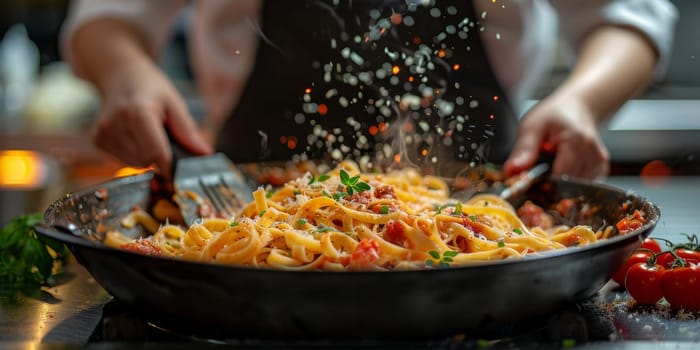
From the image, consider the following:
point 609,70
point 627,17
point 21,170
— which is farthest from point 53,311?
point 21,170

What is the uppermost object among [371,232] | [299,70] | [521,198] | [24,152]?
[299,70]

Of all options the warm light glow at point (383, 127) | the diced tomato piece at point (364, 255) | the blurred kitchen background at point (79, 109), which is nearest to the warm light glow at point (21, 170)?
the blurred kitchen background at point (79, 109)

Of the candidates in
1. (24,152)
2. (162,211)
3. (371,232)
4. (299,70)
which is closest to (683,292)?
(371,232)

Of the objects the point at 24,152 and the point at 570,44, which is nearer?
the point at 570,44

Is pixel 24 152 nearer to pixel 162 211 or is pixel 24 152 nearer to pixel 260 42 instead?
pixel 260 42

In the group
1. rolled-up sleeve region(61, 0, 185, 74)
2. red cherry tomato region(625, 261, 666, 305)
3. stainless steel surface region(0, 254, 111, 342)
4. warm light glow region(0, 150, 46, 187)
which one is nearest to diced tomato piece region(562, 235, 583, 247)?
red cherry tomato region(625, 261, 666, 305)

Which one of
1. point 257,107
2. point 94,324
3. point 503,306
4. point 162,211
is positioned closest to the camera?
point 503,306

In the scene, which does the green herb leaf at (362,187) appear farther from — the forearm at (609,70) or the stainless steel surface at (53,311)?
the forearm at (609,70)
